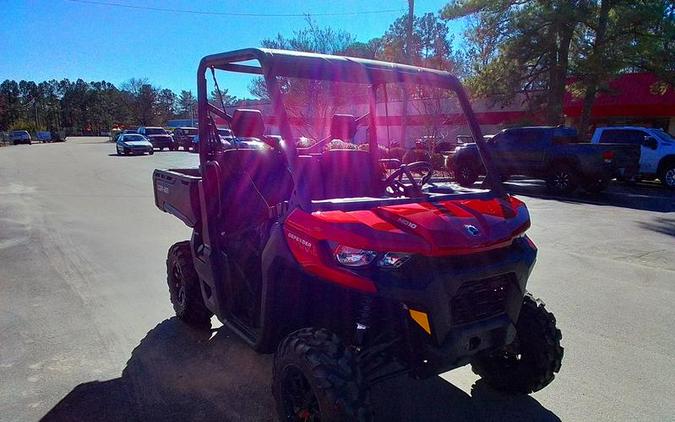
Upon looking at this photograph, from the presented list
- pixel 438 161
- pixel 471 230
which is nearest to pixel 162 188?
pixel 471 230

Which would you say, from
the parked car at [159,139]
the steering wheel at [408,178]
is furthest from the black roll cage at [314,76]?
the parked car at [159,139]

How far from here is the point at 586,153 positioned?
43.0ft

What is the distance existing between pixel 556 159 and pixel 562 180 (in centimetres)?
65

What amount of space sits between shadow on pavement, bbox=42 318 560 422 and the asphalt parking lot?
0.01 metres

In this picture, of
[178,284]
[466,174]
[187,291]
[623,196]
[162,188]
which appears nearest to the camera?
[187,291]

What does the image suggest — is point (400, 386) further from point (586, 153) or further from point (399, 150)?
point (399, 150)

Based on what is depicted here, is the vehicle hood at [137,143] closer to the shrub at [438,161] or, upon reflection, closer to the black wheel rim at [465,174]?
the shrub at [438,161]

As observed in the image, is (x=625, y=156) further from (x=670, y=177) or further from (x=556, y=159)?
(x=670, y=177)

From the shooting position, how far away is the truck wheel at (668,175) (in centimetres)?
1518

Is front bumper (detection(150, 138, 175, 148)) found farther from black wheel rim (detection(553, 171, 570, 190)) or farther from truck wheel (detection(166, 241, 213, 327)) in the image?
truck wheel (detection(166, 241, 213, 327))

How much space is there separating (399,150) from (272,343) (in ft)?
55.0

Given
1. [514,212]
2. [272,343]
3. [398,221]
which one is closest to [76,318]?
[272,343]

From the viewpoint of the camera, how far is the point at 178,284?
4.38m

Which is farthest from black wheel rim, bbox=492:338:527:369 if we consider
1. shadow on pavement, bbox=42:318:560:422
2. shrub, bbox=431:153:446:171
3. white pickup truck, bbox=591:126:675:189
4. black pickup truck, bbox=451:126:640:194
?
shrub, bbox=431:153:446:171
